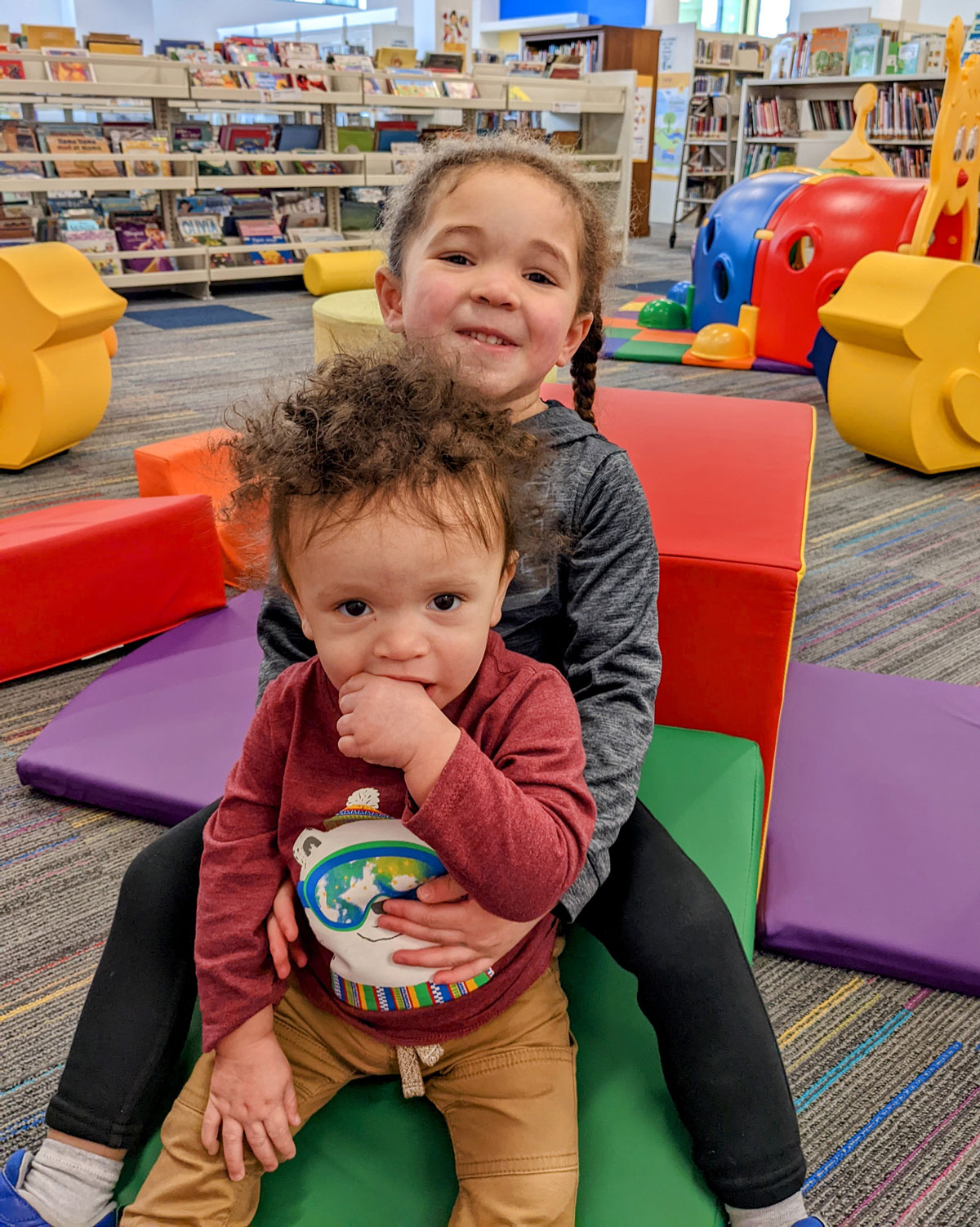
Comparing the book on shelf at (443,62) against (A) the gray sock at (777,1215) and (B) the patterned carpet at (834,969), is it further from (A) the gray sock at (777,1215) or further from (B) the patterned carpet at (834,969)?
(A) the gray sock at (777,1215)

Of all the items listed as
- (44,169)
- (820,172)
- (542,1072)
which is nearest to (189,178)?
(44,169)

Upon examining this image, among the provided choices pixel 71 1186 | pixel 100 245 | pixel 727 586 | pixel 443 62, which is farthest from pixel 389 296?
pixel 443 62

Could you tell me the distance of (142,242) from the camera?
17.6 feet

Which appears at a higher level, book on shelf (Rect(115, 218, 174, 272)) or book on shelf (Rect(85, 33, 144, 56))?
book on shelf (Rect(85, 33, 144, 56))

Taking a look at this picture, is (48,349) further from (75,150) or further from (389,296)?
(75,150)

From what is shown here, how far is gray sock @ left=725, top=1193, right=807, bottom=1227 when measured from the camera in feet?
2.60

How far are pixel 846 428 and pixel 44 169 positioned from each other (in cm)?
434

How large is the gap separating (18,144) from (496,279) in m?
5.13

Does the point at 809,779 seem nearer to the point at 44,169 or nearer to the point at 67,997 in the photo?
the point at 67,997

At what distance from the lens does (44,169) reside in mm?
5219

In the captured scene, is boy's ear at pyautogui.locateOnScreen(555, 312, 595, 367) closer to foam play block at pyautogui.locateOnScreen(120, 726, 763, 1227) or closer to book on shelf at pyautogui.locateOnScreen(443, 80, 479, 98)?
foam play block at pyautogui.locateOnScreen(120, 726, 763, 1227)

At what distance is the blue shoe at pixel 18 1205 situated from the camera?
0.79m

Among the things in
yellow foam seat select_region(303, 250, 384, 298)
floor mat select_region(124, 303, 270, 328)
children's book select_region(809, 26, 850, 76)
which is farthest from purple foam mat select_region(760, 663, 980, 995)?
children's book select_region(809, 26, 850, 76)

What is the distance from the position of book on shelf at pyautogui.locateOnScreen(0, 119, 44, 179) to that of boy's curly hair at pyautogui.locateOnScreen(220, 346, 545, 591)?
16.6 feet
